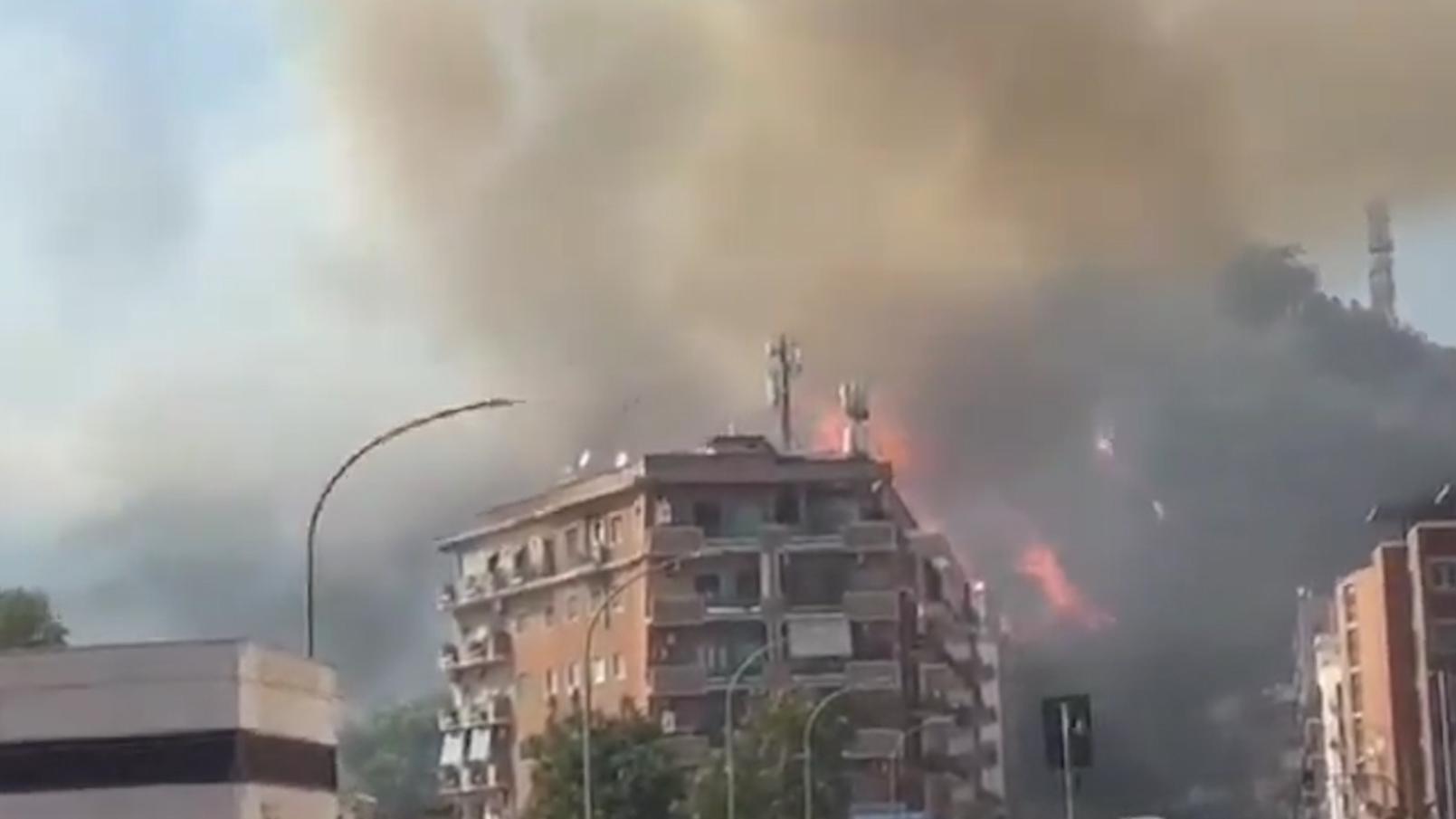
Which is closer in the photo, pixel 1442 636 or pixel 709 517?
pixel 709 517

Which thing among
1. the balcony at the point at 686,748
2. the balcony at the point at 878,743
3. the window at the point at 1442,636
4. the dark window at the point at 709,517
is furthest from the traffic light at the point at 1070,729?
the window at the point at 1442,636

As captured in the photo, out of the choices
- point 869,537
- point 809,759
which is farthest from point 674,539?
point 809,759

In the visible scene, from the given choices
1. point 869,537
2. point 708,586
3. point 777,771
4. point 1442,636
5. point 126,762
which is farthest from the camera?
point 1442,636

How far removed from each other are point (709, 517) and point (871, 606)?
838 centimetres

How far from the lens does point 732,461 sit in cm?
15312

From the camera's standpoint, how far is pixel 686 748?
143250 millimetres

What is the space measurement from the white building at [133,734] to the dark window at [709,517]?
294ft

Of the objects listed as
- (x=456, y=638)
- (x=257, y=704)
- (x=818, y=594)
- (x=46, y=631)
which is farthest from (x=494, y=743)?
(x=257, y=704)

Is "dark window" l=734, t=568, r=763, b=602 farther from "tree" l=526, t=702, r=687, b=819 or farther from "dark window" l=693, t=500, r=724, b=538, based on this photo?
"tree" l=526, t=702, r=687, b=819

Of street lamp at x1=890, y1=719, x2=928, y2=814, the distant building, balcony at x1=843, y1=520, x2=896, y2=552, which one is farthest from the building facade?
balcony at x1=843, y1=520, x2=896, y2=552

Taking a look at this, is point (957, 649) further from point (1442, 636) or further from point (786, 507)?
point (786, 507)

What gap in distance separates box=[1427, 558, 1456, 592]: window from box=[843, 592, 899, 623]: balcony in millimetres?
26863

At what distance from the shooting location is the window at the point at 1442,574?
525 ft

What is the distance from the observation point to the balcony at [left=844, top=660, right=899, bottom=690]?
149875 mm
